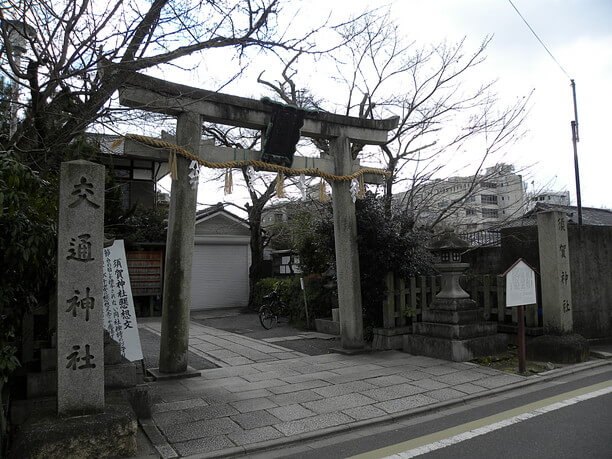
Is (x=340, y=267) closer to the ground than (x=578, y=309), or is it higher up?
higher up

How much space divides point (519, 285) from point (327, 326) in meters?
6.48

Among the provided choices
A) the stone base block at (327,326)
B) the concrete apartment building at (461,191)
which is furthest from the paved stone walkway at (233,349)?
the concrete apartment building at (461,191)

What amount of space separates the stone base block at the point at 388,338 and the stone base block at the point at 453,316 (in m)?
0.73

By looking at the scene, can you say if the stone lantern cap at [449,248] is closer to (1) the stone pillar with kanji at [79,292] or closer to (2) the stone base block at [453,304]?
(2) the stone base block at [453,304]

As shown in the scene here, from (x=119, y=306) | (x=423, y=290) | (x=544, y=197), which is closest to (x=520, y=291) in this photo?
(x=423, y=290)

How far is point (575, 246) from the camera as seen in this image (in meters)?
10.6

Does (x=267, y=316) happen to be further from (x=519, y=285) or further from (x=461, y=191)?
(x=519, y=285)

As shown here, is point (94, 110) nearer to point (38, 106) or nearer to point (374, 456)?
point (38, 106)

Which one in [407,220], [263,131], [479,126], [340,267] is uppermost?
[479,126]

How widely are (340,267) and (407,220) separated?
244cm

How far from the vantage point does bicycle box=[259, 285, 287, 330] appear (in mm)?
15195

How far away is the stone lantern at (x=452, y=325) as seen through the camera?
29.5 feet

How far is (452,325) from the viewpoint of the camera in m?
9.05

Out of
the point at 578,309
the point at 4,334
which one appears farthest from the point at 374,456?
the point at 578,309
